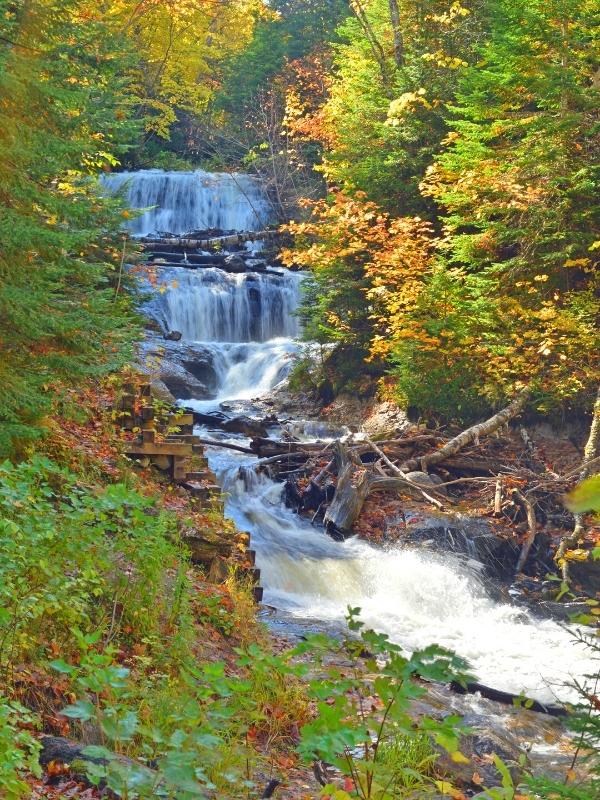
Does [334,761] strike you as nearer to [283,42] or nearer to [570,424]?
[570,424]

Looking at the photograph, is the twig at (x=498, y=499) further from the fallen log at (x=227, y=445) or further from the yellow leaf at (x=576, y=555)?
the fallen log at (x=227, y=445)

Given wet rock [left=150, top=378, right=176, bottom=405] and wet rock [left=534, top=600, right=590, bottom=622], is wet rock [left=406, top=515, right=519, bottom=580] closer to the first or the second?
wet rock [left=534, top=600, right=590, bottom=622]

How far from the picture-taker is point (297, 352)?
63.9ft

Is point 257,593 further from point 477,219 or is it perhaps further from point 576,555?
point 477,219

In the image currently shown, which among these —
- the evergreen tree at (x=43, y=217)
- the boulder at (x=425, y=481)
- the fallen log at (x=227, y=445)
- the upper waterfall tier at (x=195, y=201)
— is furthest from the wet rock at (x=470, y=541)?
the upper waterfall tier at (x=195, y=201)

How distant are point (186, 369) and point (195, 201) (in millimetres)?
11779

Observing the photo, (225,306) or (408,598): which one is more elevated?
(225,306)

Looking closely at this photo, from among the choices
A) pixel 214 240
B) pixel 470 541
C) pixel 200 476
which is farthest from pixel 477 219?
pixel 214 240

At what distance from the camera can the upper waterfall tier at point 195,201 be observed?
90.8 feet

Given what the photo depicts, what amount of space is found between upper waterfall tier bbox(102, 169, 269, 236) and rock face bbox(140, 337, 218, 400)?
29.8 feet

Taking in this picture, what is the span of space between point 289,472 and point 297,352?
7.19m

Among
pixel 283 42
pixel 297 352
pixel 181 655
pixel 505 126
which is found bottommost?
pixel 181 655

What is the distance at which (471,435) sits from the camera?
43.1ft

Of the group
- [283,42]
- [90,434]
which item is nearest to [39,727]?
[90,434]
